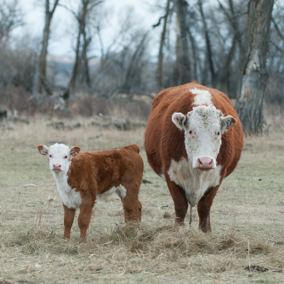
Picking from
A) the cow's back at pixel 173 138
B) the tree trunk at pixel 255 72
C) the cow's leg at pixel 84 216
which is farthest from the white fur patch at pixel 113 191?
the tree trunk at pixel 255 72

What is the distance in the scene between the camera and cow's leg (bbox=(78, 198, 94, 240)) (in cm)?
448

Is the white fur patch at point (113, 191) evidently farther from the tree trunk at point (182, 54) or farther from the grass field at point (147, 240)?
the tree trunk at point (182, 54)

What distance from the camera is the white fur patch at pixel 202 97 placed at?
476cm

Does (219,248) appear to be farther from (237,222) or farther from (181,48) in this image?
(181,48)

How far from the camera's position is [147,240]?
4.32 metres

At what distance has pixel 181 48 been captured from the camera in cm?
2283

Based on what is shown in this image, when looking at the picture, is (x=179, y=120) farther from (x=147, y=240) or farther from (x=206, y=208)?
(x=147, y=240)

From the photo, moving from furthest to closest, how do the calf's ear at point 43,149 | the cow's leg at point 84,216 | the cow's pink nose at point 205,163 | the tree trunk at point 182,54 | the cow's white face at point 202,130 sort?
the tree trunk at point 182,54 < the calf's ear at point 43,149 < the cow's leg at point 84,216 < the cow's white face at point 202,130 < the cow's pink nose at point 205,163

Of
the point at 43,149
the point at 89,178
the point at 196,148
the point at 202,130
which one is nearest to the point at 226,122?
the point at 202,130

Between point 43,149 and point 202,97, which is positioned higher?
point 202,97

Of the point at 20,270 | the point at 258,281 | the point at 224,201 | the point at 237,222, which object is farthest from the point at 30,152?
the point at 258,281

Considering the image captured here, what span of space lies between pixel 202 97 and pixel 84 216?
6.37 feet

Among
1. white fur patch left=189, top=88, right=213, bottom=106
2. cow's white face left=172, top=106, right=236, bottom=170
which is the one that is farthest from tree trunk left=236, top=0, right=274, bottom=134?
cow's white face left=172, top=106, right=236, bottom=170

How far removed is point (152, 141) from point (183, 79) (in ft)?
57.7
